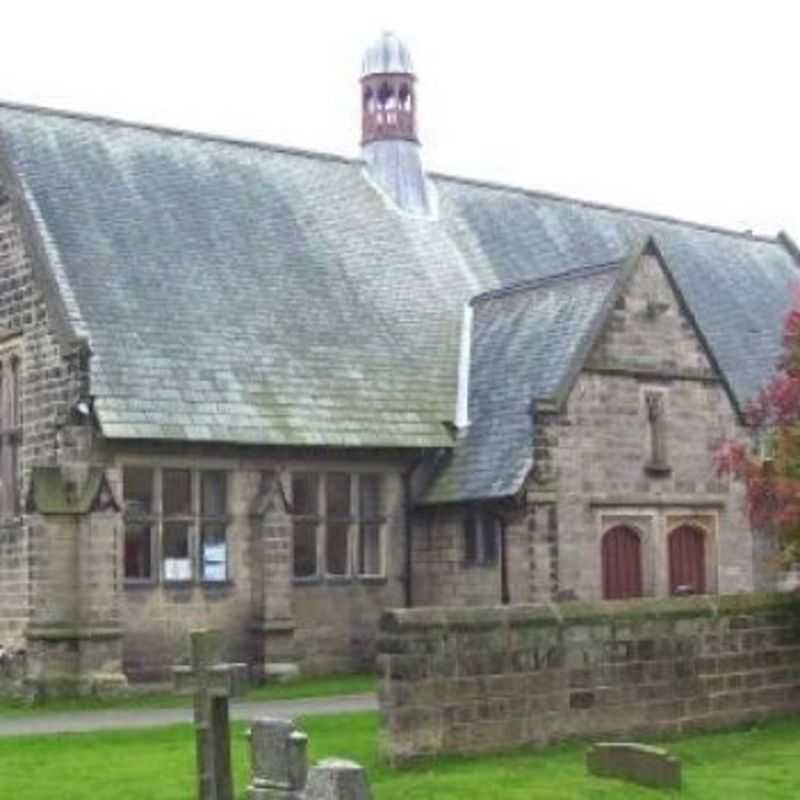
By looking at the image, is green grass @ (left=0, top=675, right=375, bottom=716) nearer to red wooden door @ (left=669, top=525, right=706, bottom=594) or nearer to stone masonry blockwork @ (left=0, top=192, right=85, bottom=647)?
stone masonry blockwork @ (left=0, top=192, right=85, bottom=647)

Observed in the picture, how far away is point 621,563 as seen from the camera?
2891 centimetres

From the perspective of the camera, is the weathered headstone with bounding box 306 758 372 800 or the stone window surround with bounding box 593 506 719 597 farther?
the stone window surround with bounding box 593 506 719 597

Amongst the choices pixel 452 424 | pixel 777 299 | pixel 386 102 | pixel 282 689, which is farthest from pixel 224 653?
pixel 777 299

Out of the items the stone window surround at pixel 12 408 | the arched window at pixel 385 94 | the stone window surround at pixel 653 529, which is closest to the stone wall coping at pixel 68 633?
the stone window surround at pixel 12 408

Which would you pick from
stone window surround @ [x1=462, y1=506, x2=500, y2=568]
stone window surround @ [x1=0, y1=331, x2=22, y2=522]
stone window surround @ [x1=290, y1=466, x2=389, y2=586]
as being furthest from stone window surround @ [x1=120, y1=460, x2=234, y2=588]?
stone window surround @ [x1=462, y1=506, x2=500, y2=568]

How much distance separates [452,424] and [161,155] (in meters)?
8.08

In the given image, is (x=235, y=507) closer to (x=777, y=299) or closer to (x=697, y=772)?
(x=697, y=772)

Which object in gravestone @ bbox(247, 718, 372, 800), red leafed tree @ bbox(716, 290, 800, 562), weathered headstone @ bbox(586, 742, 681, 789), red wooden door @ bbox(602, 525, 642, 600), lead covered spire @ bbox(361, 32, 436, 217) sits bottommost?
weathered headstone @ bbox(586, 742, 681, 789)

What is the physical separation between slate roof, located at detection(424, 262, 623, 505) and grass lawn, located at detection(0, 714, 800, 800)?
9019mm

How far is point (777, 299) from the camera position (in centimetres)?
3972

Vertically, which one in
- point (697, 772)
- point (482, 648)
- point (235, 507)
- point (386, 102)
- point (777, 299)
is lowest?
point (697, 772)

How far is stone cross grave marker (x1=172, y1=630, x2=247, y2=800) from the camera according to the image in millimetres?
12617

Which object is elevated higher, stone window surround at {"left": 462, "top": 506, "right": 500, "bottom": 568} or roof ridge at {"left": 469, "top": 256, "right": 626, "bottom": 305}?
roof ridge at {"left": 469, "top": 256, "right": 626, "bottom": 305}

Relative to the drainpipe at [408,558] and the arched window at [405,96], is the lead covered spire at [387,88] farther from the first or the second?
the drainpipe at [408,558]
